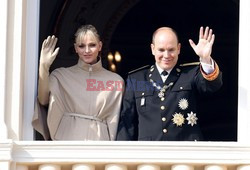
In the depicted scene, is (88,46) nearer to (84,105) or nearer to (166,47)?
(84,105)

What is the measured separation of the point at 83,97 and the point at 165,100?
644 mm

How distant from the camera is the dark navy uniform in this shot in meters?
10.3

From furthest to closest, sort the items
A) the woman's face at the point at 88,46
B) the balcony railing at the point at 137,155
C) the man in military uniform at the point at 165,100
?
the woman's face at the point at 88,46 → the man in military uniform at the point at 165,100 → the balcony railing at the point at 137,155

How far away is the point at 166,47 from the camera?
34.0ft

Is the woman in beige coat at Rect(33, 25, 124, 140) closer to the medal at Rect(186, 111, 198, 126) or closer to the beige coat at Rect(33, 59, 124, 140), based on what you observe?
the beige coat at Rect(33, 59, 124, 140)

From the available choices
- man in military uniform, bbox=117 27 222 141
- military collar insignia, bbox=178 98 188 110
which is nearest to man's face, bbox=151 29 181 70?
man in military uniform, bbox=117 27 222 141

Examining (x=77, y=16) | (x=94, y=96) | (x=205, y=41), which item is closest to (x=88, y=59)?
(x=94, y=96)

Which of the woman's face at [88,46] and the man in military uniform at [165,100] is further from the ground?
the woman's face at [88,46]

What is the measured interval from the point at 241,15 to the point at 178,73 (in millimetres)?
680

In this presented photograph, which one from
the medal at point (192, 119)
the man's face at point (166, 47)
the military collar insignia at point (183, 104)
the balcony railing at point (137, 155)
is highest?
the man's face at point (166, 47)

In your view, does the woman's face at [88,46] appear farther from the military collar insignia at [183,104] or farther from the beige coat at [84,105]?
the military collar insignia at [183,104]

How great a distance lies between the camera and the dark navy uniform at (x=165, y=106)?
1031 cm

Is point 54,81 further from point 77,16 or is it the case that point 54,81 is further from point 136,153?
point 77,16

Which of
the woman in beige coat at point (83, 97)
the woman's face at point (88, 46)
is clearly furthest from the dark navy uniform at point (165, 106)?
the woman's face at point (88, 46)
